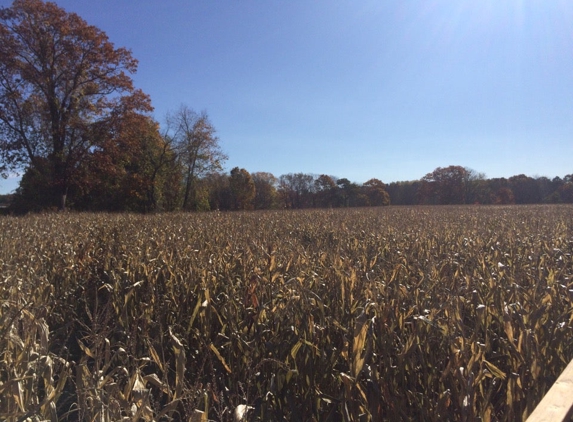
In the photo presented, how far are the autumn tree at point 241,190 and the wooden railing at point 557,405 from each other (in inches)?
1929

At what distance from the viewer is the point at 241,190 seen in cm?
5062

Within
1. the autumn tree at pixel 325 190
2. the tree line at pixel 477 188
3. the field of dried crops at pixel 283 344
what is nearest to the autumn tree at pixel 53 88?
the field of dried crops at pixel 283 344

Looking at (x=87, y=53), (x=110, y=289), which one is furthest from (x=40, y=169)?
(x=110, y=289)

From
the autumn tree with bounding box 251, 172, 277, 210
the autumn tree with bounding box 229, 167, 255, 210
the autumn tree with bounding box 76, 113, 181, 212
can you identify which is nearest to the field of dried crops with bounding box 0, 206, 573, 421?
the autumn tree with bounding box 76, 113, 181, 212

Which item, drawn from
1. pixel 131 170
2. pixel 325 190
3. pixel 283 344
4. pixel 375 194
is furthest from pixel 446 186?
pixel 283 344

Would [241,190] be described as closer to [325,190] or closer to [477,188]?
[325,190]

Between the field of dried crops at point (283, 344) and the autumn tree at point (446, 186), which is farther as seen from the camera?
the autumn tree at point (446, 186)

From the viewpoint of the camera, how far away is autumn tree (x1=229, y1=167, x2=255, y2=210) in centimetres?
5044

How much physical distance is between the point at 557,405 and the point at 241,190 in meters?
49.9

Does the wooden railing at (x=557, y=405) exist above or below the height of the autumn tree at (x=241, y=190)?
below

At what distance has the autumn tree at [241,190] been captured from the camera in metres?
50.4

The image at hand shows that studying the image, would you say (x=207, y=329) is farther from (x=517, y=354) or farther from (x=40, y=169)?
(x=40, y=169)

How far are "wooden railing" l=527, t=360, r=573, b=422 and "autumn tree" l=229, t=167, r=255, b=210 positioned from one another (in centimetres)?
4900

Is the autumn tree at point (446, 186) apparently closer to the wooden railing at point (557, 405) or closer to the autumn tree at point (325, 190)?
the autumn tree at point (325, 190)
